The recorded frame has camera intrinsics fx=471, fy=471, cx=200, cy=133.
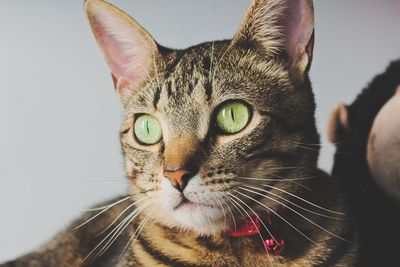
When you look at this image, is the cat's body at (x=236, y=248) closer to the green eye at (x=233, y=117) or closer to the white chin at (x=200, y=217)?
the white chin at (x=200, y=217)

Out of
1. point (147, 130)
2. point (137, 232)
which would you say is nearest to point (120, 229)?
point (137, 232)

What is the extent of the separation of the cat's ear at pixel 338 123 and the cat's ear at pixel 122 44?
1.35 ft

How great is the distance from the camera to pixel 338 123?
3.15ft

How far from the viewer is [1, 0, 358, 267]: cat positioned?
0.64 m

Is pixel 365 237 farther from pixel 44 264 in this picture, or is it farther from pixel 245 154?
pixel 44 264

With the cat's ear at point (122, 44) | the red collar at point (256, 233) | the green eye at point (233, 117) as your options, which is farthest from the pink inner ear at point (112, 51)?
the red collar at point (256, 233)

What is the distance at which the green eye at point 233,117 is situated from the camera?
2.16 ft

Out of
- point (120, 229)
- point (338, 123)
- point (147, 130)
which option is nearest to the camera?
point (147, 130)

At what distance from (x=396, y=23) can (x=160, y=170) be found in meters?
0.77

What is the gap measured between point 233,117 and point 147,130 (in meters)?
0.14

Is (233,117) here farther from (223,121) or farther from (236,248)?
(236,248)

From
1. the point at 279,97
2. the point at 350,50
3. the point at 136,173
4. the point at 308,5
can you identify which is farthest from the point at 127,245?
the point at 350,50

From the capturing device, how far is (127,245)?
776 millimetres

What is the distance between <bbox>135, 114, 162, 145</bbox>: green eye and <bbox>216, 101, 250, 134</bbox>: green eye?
0.10 m
